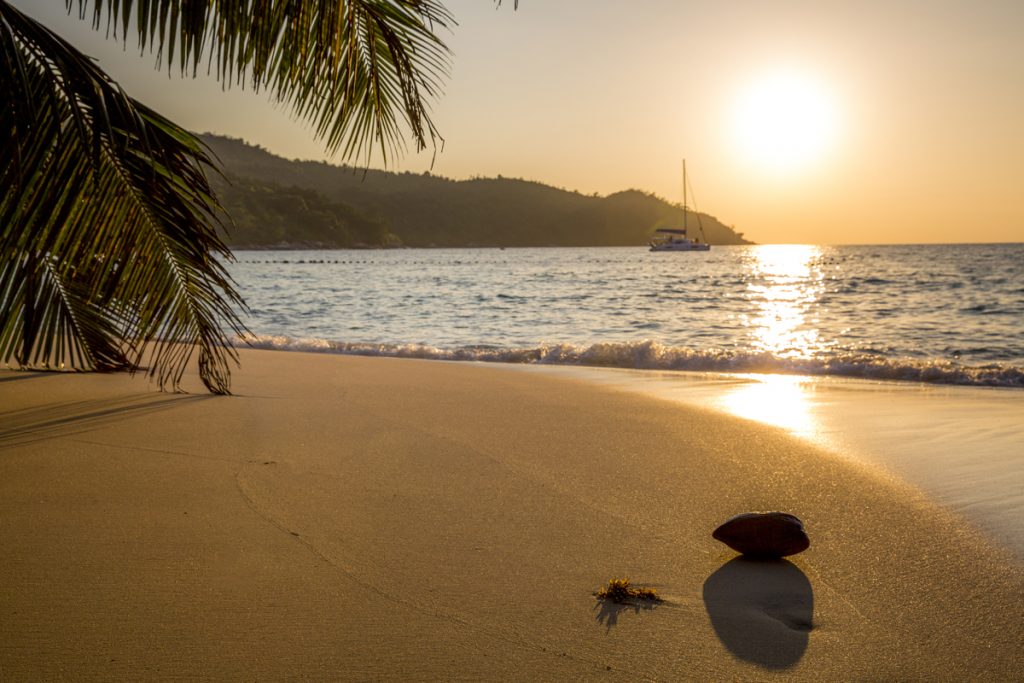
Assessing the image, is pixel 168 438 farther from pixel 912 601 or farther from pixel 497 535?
pixel 912 601

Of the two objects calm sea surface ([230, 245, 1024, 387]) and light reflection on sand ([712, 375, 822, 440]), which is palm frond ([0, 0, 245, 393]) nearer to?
light reflection on sand ([712, 375, 822, 440])

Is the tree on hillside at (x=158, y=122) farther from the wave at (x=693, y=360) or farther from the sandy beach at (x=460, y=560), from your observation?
the wave at (x=693, y=360)

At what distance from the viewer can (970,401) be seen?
8477mm

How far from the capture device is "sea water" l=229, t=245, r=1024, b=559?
579cm

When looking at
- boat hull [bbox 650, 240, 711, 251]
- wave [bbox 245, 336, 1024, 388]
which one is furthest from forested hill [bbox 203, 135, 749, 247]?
wave [bbox 245, 336, 1024, 388]

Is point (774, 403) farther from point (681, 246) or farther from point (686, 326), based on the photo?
point (681, 246)

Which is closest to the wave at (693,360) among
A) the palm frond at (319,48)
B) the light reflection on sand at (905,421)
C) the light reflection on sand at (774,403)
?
the light reflection on sand at (905,421)

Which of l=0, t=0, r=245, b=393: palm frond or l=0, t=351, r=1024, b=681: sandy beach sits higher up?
l=0, t=0, r=245, b=393: palm frond

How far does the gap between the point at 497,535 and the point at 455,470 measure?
3.78 ft

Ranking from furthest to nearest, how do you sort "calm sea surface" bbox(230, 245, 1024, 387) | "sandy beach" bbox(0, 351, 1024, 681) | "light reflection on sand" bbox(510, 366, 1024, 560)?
"calm sea surface" bbox(230, 245, 1024, 387) → "light reflection on sand" bbox(510, 366, 1024, 560) → "sandy beach" bbox(0, 351, 1024, 681)

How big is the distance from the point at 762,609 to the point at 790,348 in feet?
39.4

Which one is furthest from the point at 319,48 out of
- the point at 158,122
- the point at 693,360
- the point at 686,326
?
the point at 686,326

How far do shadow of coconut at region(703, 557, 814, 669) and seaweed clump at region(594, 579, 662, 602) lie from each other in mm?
199

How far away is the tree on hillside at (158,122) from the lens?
3521mm
